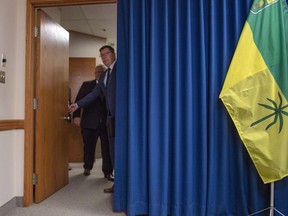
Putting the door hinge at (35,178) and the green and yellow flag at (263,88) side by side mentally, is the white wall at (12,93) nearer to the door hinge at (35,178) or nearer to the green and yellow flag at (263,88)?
the door hinge at (35,178)

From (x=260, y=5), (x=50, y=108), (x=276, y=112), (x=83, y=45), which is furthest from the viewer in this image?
(x=83, y=45)

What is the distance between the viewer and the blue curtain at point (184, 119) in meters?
2.02

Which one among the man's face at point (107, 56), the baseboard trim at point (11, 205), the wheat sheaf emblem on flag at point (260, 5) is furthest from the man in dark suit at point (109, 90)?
the wheat sheaf emblem on flag at point (260, 5)

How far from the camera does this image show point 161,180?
2061 mm

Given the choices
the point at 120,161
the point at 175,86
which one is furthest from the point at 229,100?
the point at 120,161

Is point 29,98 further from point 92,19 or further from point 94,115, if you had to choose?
point 92,19

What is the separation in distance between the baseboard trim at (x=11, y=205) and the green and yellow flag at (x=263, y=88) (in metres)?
1.94

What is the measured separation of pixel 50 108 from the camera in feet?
8.57

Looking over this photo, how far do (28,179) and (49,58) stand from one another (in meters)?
1.17

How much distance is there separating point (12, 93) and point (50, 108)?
0.41 m

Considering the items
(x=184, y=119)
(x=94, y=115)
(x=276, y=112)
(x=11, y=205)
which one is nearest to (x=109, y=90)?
(x=184, y=119)

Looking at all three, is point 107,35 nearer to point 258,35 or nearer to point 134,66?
point 134,66

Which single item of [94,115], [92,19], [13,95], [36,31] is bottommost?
[94,115]

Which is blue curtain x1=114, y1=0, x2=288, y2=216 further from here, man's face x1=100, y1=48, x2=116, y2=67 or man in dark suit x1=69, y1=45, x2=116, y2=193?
man's face x1=100, y1=48, x2=116, y2=67
